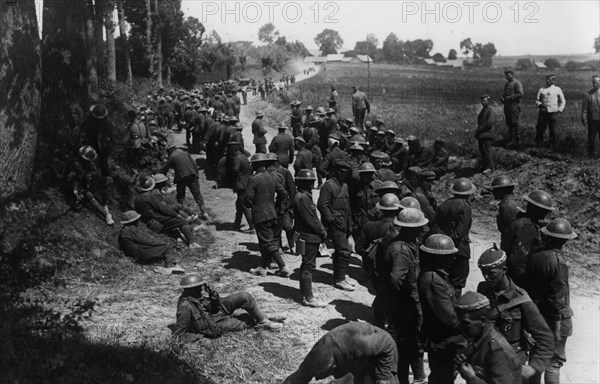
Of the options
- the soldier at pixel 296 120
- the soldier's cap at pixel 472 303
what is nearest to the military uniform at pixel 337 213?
the soldier's cap at pixel 472 303

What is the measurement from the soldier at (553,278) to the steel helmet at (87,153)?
7.72m

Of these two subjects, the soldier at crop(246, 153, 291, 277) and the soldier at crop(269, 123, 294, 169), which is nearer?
the soldier at crop(246, 153, 291, 277)

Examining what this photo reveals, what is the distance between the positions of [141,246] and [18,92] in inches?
124

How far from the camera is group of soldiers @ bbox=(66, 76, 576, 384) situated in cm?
441

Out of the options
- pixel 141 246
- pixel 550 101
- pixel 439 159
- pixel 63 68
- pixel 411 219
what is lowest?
pixel 141 246

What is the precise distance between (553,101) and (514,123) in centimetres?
148

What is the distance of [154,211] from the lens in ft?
31.3

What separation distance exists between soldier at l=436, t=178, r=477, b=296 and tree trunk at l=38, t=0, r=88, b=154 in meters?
7.63

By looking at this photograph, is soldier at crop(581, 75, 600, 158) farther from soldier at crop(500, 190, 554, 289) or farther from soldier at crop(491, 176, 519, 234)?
soldier at crop(500, 190, 554, 289)

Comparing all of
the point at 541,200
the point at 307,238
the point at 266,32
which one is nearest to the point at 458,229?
the point at 541,200

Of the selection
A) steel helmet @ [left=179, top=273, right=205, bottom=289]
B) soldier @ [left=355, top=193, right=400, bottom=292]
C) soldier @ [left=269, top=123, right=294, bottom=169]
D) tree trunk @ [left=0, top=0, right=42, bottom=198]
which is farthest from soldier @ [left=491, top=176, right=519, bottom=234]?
tree trunk @ [left=0, top=0, right=42, bottom=198]

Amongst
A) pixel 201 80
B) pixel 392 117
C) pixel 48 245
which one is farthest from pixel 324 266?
pixel 201 80

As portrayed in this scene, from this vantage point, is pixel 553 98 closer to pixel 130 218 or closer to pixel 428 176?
pixel 428 176

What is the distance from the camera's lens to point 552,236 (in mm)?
5328
